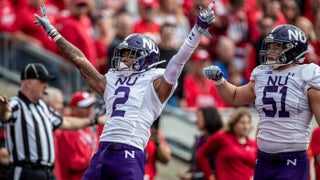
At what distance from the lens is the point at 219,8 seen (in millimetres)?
16281

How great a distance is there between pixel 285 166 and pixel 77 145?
3694mm

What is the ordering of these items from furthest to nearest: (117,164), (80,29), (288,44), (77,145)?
1. (80,29)
2. (77,145)
3. (288,44)
4. (117,164)

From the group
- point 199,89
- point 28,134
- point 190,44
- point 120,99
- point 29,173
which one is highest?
point 190,44

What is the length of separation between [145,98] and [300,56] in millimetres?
1475

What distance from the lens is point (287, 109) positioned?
950 cm

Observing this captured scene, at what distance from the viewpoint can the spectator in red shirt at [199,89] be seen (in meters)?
14.8

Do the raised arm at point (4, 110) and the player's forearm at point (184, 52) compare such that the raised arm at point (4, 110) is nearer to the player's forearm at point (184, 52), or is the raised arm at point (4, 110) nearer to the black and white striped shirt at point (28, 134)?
the black and white striped shirt at point (28, 134)

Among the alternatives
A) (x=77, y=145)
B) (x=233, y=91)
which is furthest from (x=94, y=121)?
(x=233, y=91)

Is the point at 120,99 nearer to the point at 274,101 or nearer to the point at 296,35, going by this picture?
the point at 274,101

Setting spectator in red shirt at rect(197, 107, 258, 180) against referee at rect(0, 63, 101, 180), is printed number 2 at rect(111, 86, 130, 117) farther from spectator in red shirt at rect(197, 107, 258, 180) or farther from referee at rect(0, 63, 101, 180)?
spectator in red shirt at rect(197, 107, 258, 180)

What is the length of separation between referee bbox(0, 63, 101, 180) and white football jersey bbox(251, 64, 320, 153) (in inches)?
102

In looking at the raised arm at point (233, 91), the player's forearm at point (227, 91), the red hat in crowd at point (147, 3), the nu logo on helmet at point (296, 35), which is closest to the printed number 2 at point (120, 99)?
the raised arm at point (233, 91)

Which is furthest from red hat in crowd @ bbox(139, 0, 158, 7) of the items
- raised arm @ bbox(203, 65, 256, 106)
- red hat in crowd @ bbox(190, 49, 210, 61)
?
raised arm @ bbox(203, 65, 256, 106)

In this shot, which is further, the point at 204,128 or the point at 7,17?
the point at 7,17
